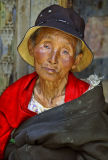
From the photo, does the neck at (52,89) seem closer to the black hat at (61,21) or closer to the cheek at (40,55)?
the cheek at (40,55)

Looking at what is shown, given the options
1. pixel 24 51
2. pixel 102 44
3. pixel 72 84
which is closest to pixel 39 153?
pixel 72 84

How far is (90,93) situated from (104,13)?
1.73 m

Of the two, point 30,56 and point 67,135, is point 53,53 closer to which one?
point 30,56

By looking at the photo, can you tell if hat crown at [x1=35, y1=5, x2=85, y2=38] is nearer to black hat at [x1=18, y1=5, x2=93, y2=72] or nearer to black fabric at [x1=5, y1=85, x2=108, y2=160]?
black hat at [x1=18, y1=5, x2=93, y2=72]

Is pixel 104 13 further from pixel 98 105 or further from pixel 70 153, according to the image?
pixel 70 153

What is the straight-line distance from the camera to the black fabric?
2115mm

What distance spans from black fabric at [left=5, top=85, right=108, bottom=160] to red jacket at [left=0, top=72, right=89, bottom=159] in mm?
174

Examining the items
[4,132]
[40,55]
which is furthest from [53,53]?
[4,132]

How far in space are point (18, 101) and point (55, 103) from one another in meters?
0.35

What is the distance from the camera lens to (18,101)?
2553 millimetres

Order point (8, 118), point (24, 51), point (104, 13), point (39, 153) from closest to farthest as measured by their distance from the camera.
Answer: point (39, 153), point (8, 118), point (24, 51), point (104, 13)

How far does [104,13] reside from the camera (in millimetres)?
3725

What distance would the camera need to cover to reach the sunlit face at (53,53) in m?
2.32

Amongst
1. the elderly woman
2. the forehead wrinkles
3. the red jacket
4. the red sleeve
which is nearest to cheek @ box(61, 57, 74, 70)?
the elderly woman
